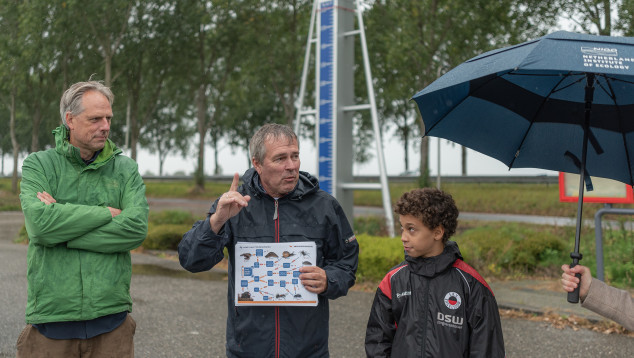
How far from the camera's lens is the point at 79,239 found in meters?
2.89

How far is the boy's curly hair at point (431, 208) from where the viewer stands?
112 inches

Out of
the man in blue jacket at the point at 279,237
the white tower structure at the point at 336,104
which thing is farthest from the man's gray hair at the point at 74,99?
the white tower structure at the point at 336,104

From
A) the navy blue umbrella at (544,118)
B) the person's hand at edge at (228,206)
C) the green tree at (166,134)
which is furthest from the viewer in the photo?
the green tree at (166,134)

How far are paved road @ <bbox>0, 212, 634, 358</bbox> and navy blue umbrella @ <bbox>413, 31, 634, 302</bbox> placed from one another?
243 centimetres

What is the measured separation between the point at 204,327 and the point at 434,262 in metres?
3.88

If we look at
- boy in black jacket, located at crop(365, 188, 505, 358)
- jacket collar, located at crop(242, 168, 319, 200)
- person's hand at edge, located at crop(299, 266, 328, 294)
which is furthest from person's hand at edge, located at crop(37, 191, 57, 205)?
boy in black jacket, located at crop(365, 188, 505, 358)

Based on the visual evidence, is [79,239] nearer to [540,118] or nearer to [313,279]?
[313,279]

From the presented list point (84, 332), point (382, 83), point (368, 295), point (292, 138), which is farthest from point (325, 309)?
point (382, 83)

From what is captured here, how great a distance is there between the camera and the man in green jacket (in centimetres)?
281

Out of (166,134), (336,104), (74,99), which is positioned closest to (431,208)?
(74,99)

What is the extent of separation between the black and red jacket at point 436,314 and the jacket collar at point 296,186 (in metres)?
0.54

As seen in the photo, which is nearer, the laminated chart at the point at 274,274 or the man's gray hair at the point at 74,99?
the laminated chart at the point at 274,274

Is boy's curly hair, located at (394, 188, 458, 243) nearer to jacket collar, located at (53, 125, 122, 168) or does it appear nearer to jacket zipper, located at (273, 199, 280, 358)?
jacket zipper, located at (273, 199, 280, 358)

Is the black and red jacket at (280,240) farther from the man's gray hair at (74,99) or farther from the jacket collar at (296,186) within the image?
the man's gray hair at (74,99)
